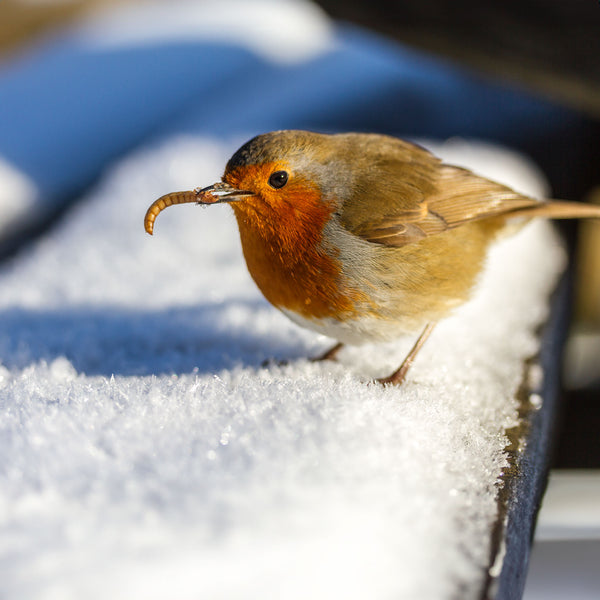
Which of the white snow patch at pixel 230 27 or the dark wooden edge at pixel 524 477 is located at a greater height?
the white snow patch at pixel 230 27

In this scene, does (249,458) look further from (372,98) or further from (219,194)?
(372,98)

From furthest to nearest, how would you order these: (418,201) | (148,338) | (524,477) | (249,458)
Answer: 1. (148,338)
2. (418,201)
3. (524,477)
4. (249,458)

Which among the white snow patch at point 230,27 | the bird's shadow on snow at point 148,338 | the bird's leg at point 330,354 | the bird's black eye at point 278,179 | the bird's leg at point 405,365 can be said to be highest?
the white snow patch at point 230,27

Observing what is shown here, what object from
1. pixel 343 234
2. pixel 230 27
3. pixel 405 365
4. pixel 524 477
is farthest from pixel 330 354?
pixel 230 27

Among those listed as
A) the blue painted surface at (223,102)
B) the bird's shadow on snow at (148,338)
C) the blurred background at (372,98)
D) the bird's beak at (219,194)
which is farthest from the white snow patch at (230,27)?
the bird's beak at (219,194)

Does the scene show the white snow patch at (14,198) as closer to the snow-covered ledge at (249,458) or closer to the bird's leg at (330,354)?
the snow-covered ledge at (249,458)
